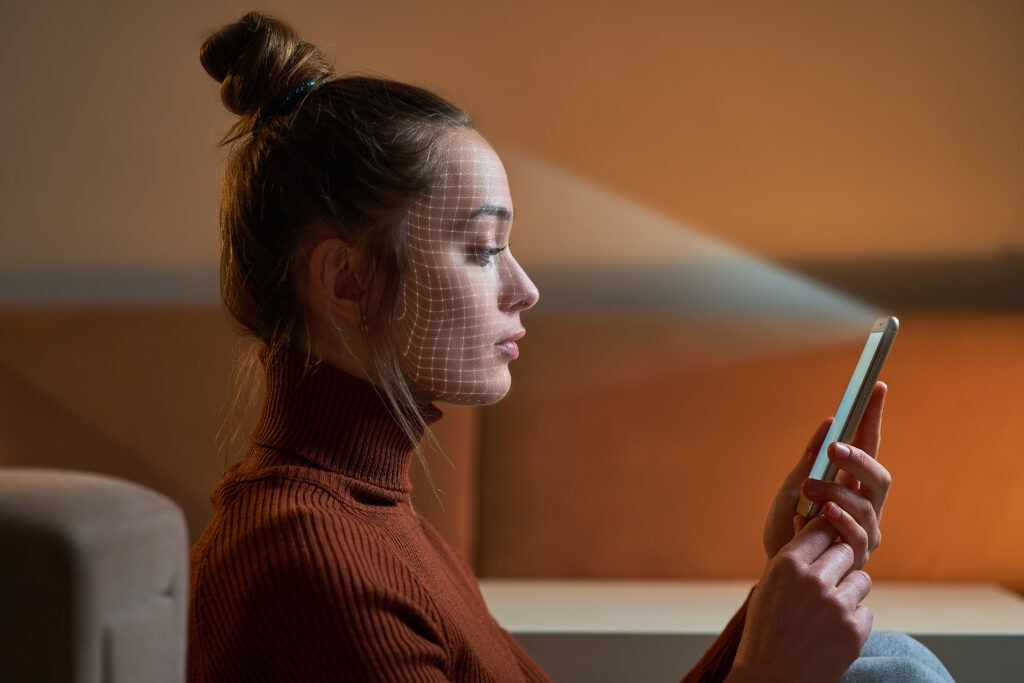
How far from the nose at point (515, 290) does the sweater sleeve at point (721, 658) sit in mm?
325

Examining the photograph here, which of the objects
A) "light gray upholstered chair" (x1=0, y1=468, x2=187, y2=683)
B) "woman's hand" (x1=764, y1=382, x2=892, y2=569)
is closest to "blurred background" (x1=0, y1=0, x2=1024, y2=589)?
"woman's hand" (x1=764, y1=382, x2=892, y2=569)

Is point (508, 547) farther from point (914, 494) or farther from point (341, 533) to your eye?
point (341, 533)

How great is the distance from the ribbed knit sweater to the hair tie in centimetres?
21

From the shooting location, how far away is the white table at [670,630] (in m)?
1.27

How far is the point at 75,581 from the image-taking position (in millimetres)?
336

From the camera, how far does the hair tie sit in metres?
0.86

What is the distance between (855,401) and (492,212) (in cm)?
36

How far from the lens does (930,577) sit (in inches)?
63.7

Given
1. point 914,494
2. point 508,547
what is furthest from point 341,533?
point 914,494

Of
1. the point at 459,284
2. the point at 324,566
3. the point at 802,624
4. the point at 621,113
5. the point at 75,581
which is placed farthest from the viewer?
the point at 621,113

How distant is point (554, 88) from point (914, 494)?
0.87 m

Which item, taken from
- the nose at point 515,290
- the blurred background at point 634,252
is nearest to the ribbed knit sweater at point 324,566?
the nose at point 515,290

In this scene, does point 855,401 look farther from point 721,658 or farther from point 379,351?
point 379,351

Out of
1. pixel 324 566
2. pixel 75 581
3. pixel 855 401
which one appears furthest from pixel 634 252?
pixel 75 581
